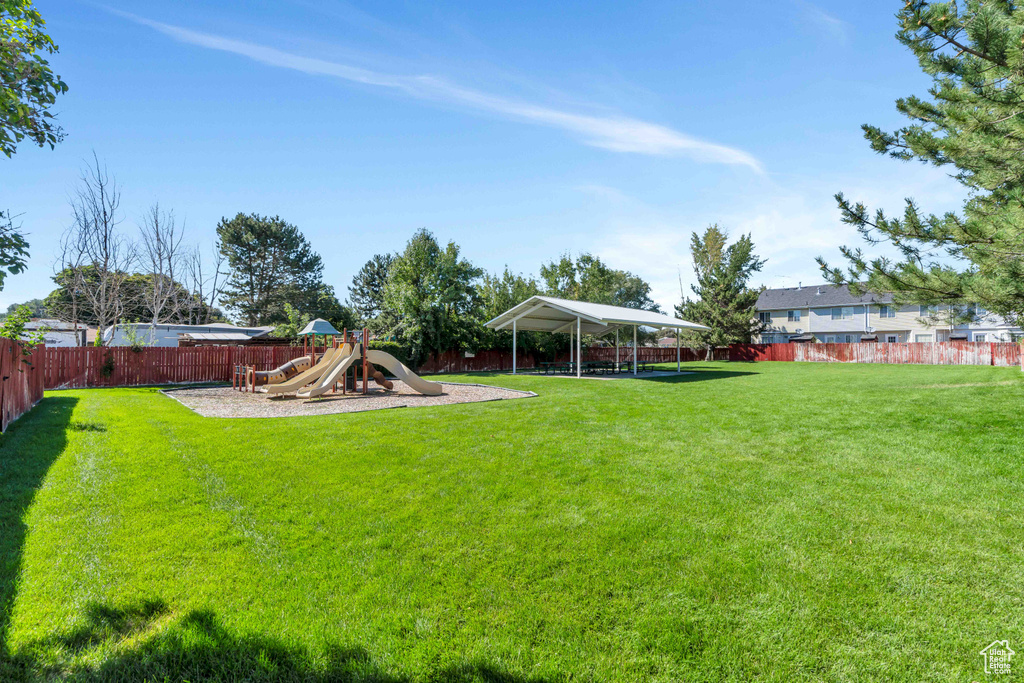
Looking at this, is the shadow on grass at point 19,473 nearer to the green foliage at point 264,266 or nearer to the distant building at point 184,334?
the distant building at point 184,334

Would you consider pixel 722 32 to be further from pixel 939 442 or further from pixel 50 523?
pixel 50 523

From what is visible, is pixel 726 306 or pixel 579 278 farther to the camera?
pixel 579 278

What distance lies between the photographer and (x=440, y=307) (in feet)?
84.4

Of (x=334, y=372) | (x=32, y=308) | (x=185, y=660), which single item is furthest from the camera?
(x=334, y=372)

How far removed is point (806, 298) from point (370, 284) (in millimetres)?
47601

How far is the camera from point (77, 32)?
1120cm

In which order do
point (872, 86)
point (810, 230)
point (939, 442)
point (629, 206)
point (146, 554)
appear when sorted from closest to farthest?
point (146, 554), point (939, 442), point (872, 86), point (810, 230), point (629, 206)

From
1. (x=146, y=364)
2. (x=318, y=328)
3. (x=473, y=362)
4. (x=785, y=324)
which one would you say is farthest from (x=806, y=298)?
(x=146, y=364)

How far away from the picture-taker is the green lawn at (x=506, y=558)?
251 cm

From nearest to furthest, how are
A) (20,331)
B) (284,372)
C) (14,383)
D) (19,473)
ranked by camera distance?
(19,473) → (14,383) → (20,331) → (284,372)

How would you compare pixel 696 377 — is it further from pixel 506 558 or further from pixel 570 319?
pixel 506 558

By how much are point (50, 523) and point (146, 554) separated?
1.22 m

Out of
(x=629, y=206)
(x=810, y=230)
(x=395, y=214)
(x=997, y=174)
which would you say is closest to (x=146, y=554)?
(x=997, y=174)

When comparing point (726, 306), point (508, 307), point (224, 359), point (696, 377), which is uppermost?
point (726, 306)
